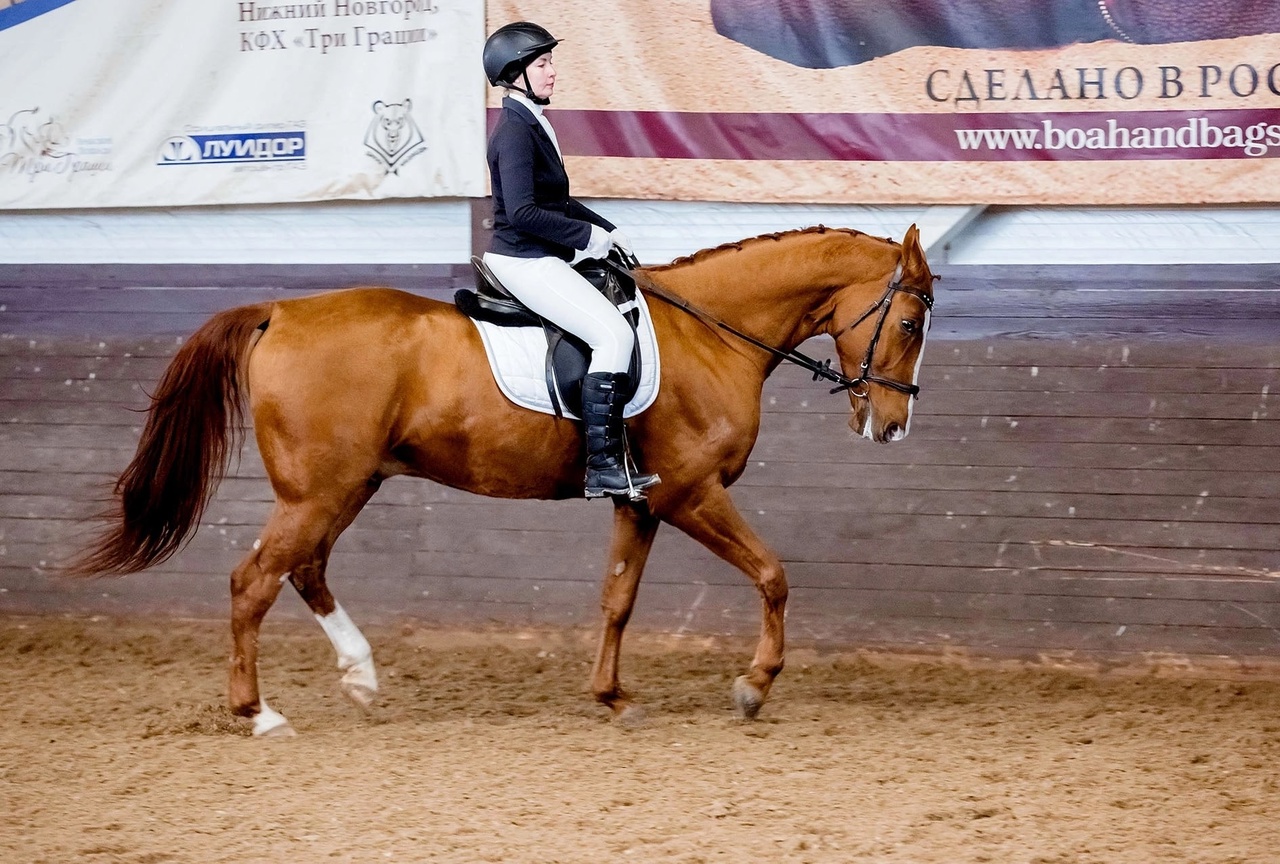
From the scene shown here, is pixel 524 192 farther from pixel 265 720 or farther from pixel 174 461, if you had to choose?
pixel 265 720

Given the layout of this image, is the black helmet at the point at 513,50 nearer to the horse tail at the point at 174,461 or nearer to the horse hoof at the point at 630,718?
the horse tail at the point at 174,461

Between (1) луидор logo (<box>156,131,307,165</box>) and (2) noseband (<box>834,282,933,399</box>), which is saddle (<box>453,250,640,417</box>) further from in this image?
(1) луидор logo (<box>156,131,307,165</box>)

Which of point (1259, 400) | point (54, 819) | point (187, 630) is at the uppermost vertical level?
point (1259, 400)

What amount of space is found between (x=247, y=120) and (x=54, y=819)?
11.3ft

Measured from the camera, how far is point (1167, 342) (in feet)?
18.3

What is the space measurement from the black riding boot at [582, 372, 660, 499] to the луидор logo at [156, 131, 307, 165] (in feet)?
7.92

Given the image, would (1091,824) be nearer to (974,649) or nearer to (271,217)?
(974,649)

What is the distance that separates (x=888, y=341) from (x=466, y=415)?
1.45 m

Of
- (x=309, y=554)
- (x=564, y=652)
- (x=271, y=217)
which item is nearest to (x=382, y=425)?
(x=309, y=554)

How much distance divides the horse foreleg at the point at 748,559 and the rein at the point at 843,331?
1.73 feet

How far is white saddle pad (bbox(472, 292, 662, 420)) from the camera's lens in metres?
4.52

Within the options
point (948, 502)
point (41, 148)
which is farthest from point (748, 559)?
point (41, 148)

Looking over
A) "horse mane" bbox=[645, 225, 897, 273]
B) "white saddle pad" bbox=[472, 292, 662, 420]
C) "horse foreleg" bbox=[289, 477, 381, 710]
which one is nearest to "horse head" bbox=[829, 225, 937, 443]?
"horse mane" bbox=[645, 225, 897, 273]

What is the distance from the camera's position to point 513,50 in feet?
14.4
